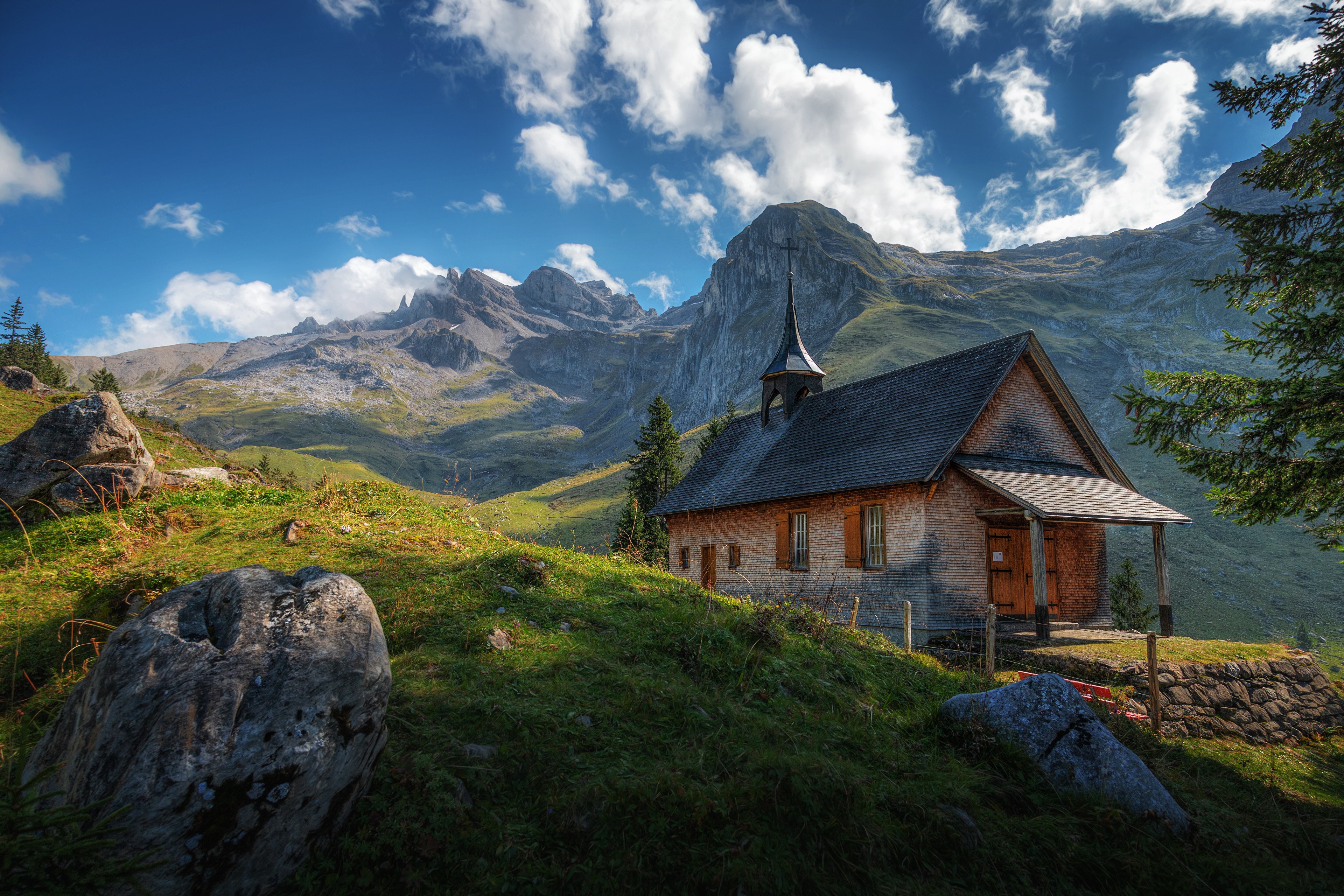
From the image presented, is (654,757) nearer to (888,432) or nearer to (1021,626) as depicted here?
(1021,626)

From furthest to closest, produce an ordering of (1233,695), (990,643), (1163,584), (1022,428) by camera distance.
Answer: (1022,428) → (1163,584) → (1233,695) → (990,643)

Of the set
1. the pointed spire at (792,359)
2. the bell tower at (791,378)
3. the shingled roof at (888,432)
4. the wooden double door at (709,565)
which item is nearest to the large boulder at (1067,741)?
the shingled roof at (888,432)

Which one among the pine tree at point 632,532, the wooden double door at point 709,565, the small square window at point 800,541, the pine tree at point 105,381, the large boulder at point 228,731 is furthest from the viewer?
the pine tree at point 105,381

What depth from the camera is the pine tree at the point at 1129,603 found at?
28766 mm

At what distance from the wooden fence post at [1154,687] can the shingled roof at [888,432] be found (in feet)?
18.3

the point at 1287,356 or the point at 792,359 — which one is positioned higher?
the point at 792,359

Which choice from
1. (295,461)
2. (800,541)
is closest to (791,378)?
(800,541)

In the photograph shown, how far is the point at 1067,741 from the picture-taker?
223 inches

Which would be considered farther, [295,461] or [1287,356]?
[295,461]

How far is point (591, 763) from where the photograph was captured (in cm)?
471

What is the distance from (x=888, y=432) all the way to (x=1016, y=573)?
5051 mm

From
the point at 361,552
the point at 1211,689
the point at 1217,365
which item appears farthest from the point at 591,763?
the point at 1217,365

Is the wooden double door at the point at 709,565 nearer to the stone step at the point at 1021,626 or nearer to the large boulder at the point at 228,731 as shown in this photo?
the stone step at the point at 1021,626

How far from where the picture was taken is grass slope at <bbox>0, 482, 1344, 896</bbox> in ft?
12.9
